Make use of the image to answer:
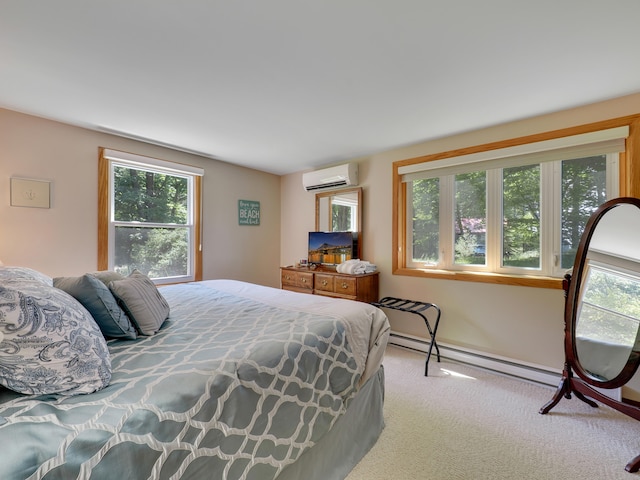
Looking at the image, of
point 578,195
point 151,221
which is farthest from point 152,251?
point 578,195

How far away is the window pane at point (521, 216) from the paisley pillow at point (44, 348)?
10.1ft

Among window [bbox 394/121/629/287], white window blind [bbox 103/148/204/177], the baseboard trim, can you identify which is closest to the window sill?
window [bbox 394/121/629/287]

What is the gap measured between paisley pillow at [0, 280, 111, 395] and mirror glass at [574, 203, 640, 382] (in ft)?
8.72

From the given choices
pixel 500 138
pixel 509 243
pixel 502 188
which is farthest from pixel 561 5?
pixel 509 243

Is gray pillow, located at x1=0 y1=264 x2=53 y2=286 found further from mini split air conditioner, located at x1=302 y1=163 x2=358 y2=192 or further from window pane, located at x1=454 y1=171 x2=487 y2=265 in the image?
window pane, located at x1=454 y1=171 x2=487 y2=265

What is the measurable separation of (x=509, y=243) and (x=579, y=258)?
2.38 feet

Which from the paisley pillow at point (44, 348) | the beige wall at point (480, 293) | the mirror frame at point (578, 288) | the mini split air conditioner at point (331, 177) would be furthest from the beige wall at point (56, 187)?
the mirror frame at point (578, 288)

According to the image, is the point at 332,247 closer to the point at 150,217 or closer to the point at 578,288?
the point at 150,217

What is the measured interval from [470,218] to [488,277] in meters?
0.63

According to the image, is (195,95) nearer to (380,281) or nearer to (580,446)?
(380,281)

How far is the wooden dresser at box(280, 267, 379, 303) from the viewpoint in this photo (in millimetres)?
3055

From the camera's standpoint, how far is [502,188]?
2.63 m

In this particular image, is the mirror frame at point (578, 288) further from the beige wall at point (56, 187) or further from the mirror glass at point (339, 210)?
the beige wall at point (56, 187)

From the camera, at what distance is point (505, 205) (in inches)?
103
